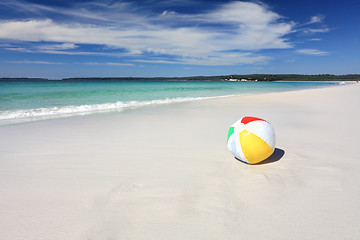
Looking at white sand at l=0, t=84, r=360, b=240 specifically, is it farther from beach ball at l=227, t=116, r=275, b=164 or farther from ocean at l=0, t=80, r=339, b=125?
ocean at l=0, t=80, r=339, b=125

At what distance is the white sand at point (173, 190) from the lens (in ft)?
7.57

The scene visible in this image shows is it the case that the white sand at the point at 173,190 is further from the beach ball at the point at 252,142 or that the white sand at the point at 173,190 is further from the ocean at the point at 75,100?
the ocean at the point at 75,100

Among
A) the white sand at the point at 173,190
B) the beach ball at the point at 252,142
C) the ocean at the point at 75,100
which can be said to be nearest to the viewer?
the white sand at the point at 173,190

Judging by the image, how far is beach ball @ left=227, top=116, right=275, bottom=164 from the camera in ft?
12.3

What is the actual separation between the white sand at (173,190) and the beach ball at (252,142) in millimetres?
190

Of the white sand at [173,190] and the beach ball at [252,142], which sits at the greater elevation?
the beach ball at [252,142]

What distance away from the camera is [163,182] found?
328cm

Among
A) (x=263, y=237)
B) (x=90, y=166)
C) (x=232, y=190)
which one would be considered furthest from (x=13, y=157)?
(x=263, y=237)

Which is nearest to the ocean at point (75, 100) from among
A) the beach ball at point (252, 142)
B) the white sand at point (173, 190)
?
the white sand at point (173, 190)

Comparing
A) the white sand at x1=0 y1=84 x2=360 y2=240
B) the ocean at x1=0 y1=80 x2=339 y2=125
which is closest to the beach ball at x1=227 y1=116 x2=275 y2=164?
the white sand at x1=0 y1=84 x2=360 y2=240

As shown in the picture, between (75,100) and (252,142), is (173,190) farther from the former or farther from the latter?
(75,100)

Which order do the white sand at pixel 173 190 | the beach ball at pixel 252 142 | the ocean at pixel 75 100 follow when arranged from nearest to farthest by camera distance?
the white sand at pixel 173 190 → the beach ball at pixel 252 142 → the ocean at pixel 75 100

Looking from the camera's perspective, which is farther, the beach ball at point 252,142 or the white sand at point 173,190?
the beach ball at point 252,142

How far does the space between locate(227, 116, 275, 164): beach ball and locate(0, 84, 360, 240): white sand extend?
0.19 metres
